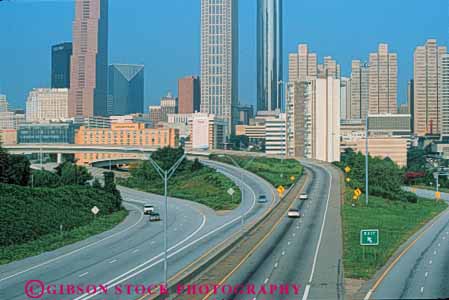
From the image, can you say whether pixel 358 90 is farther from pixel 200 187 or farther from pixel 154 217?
pixel 154 217

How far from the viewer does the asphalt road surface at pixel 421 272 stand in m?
13.3

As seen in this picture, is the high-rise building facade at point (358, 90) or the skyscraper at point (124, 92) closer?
the high-rise building facade at point (358, 90)

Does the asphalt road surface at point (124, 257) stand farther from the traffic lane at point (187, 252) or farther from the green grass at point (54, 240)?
the green grass at point (54, 240)

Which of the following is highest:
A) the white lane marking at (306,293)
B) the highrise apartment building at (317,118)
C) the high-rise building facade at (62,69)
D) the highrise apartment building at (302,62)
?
the highrise apartment building at (302,62)

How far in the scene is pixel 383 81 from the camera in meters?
108

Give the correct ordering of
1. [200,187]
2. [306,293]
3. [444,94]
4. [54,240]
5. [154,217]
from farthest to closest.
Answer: [444,94]
[200,187]
[154,217]
[54,240]
[306,293]

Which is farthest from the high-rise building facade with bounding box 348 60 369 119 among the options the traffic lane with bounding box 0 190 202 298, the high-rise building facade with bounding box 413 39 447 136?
the traffic lane with bounding box 0 190 202 298

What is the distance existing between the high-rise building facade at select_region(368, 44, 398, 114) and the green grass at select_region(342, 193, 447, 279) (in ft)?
221

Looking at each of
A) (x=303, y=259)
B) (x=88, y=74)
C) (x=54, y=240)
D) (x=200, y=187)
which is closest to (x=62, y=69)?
(x=88, y=74)

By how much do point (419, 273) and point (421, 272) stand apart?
0.19m

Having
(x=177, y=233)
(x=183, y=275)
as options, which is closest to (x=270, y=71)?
(x=177, y=233)

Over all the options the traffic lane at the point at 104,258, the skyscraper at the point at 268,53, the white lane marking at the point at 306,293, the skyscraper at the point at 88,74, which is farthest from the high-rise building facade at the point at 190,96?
the white lane marking at the point at 306,293

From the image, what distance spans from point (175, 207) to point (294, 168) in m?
19.9

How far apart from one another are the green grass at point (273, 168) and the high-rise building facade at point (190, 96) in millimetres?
92916
